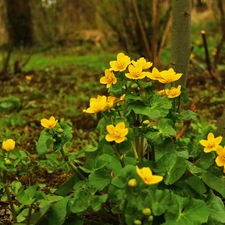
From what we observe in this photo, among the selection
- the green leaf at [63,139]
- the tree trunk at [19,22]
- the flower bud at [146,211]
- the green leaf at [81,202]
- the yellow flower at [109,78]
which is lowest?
the tree trunk at [19,22]

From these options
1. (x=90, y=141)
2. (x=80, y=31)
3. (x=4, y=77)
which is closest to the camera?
(x=90, y=141)

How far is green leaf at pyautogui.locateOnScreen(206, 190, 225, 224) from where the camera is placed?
1460mm

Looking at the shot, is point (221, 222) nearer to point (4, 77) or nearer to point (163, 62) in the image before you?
point (4, 77)

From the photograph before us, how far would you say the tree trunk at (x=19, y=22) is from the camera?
9250 mm

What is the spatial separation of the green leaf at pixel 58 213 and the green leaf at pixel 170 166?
0.31 metres

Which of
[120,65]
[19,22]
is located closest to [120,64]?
[120,65]

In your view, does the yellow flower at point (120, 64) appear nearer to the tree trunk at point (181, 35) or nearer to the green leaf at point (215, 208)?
the green leaf at point (215, 208)

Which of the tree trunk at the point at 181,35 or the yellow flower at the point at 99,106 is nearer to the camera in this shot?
the yellow flower at the point at 99,106

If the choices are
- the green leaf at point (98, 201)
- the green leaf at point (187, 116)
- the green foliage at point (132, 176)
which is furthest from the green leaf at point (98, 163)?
the green leaf at point (187, 116)

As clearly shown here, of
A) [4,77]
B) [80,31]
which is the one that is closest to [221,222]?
[4,77]

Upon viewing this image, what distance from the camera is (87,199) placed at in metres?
1.41

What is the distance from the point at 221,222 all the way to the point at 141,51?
4.78 metres

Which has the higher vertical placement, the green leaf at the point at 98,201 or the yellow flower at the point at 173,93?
the yellow flower at the point at 173,93

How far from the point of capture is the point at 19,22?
9398 mm
